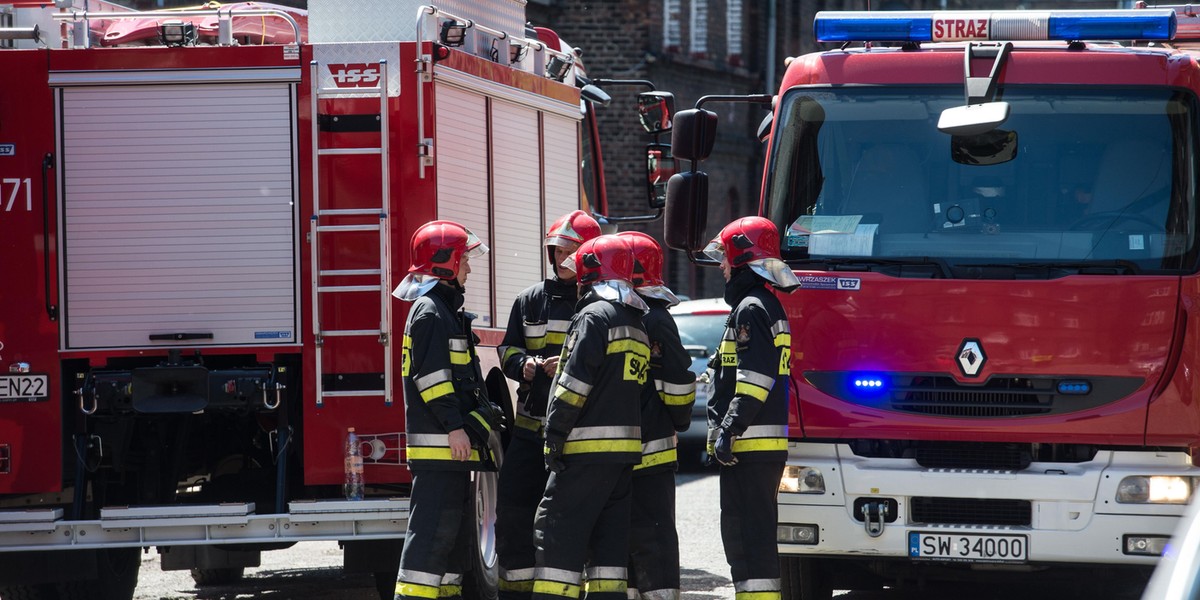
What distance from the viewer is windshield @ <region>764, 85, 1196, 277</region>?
7012 millimetres

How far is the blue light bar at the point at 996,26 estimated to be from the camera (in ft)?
24.0

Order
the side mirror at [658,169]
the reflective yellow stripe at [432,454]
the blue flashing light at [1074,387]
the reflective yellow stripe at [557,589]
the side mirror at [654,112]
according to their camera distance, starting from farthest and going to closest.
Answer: the side mirror at [658,169] < the side mirror at [654,112] < the blue flashing light at [1074,387] < the reflective yellow stripe at [432,454] < the reflective yellow stripe at [557,589]

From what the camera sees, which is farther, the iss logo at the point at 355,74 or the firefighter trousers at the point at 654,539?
the iss logo at the point at 355,74

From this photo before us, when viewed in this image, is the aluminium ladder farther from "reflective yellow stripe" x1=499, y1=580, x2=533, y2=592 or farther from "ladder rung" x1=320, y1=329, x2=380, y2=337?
"reflective yellow stripe" x1=499, y1=580, x2=533, y2=592

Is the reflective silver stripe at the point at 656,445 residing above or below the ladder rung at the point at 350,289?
below

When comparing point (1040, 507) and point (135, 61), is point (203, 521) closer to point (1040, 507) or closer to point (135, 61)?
point (135, 61)

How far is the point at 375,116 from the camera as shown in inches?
284

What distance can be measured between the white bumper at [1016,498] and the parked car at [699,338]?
25.5ft

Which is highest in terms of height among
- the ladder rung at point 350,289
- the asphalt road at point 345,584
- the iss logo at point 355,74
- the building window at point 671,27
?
the building window at point 671,27

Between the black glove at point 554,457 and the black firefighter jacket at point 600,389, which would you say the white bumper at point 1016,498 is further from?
the black glove at point 554,457

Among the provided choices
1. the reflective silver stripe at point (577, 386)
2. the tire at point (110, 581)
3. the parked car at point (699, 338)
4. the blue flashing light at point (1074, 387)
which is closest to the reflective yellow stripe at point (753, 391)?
the reflective silver stripe at point (577, 386)

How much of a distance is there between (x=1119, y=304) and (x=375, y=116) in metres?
3.40

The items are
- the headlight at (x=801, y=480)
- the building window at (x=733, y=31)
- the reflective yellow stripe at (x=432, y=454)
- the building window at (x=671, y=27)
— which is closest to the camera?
the reflective yellow stripe at (x=432, y=454)

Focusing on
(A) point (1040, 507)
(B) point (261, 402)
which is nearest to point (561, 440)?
(B) point (261, 402)
